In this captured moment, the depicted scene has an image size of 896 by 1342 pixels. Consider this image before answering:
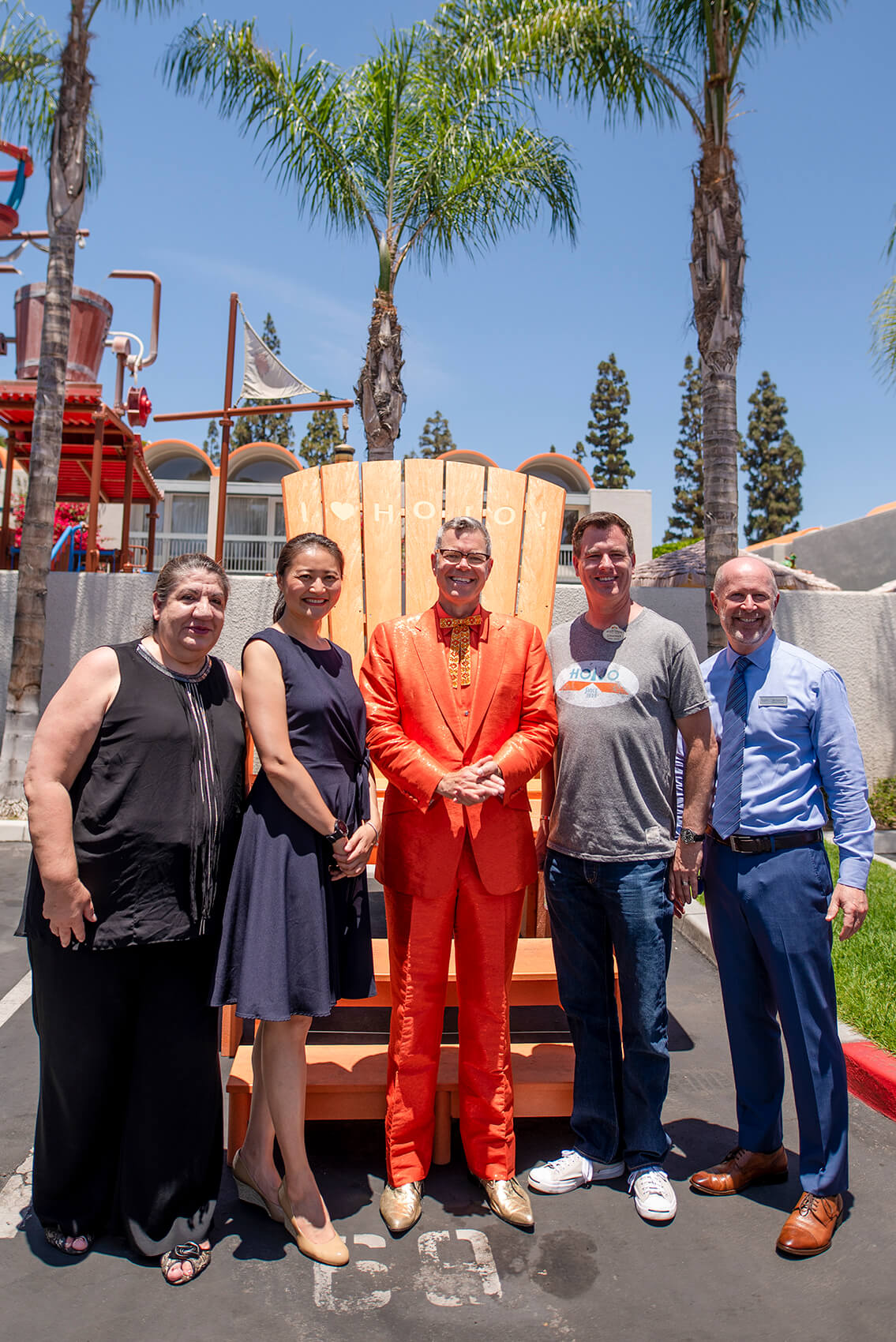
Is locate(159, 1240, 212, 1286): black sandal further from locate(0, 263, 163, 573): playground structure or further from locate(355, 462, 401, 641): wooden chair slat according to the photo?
locate(0, 263, 163, 573): playground structure

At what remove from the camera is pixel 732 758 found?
2920 millimetres

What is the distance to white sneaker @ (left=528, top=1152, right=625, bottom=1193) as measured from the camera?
2881mm

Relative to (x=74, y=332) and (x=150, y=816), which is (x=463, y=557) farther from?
(x=74, y=332)

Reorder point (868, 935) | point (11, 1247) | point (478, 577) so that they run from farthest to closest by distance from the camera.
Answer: point (868, 935), point (478, 577), point (11, 1247)

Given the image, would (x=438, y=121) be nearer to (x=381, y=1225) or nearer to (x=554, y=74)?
(x=554, y=74)

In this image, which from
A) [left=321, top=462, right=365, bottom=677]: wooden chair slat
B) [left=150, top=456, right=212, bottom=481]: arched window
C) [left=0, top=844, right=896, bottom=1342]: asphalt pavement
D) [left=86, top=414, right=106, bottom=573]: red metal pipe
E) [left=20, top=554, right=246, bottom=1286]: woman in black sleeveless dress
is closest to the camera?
[left=0, top=844, right=896, bottom=1342]: asphalt pavement

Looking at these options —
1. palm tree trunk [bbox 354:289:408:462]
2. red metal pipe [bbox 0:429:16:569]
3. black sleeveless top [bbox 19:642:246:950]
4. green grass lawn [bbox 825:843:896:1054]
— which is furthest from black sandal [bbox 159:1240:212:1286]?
red metal pipe [bbox 0:429:16:569]

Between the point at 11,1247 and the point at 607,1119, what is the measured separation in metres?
1.76

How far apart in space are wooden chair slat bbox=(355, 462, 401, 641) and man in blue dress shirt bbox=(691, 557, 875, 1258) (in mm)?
2398

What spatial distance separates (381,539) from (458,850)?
270 cm

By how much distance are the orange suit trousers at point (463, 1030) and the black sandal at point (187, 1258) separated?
58 cm

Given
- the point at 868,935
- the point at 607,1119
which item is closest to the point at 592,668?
the point at 607,1119

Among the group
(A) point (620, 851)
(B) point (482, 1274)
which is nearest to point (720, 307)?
(A) point (620, 851)

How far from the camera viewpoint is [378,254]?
1065cm
